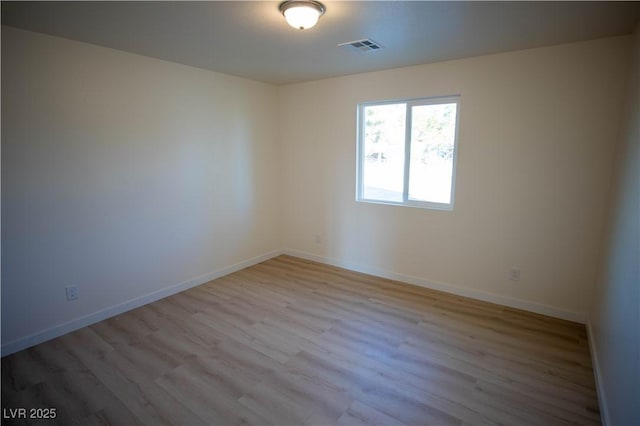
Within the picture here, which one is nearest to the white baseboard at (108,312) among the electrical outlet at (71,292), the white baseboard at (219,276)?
the white baseboard at (219,276)

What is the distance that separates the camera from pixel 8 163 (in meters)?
2.48

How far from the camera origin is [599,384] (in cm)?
218

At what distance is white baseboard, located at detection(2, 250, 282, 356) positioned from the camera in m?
2.66

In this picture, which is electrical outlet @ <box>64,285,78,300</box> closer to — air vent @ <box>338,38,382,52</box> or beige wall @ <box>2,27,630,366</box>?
beige wall @ <box>2,27,630,366</box>

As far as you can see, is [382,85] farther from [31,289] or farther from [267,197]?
[31,289]

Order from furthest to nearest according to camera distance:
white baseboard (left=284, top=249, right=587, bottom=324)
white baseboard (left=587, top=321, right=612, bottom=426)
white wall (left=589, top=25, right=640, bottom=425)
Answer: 1. white baseboard (left=284, top=249, right=587, bottom=324)
2. white baseboard (left=587, top=321, right=612, bottom=426)
3. white wall (left=589, top=25, right=640, bottom=425)

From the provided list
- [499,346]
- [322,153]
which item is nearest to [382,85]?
[322,153]

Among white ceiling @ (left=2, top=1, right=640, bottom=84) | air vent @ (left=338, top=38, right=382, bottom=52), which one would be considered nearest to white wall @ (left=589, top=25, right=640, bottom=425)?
white ceiling @ (left=2, top=1, right=640, bottom=84)

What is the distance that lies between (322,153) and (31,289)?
3.27 m

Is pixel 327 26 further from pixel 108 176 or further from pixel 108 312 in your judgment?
pixel 108 312

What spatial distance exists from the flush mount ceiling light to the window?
1906 mm

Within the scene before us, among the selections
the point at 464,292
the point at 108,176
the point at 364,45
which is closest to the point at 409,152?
the point at 364,45

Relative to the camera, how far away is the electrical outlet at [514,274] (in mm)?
3281

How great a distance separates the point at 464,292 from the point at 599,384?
1.47 m
